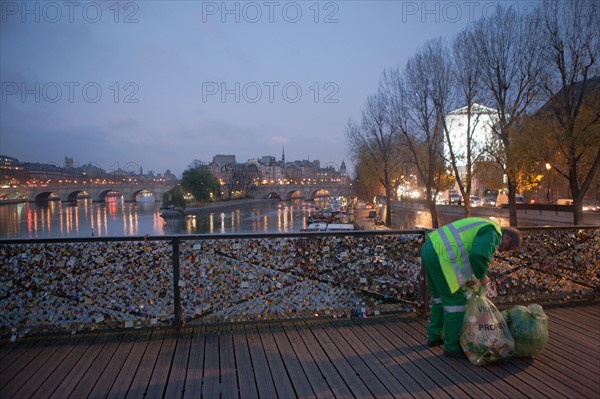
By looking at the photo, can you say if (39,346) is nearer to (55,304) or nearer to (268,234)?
(55,304)

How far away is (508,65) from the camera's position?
1867 cm

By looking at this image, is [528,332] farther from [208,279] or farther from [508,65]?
[508,65]

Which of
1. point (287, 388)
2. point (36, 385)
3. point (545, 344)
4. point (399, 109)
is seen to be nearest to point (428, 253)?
point (545, 344)

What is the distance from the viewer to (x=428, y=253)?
412cm

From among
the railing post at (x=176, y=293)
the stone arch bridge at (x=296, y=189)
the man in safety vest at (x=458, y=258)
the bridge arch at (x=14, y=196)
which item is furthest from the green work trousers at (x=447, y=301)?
the bridge arch at (x=14, y=196)

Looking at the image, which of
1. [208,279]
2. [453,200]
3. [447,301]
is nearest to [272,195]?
[453,200]

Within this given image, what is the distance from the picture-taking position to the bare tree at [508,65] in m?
17.5

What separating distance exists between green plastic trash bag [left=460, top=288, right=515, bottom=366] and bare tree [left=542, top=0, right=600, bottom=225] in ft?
42.4

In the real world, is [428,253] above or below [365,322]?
above

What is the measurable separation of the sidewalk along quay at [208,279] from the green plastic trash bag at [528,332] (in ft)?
4.65

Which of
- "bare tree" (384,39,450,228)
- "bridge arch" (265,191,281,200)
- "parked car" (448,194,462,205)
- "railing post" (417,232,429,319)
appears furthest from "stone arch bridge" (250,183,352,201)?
"railing post" (417,232,429,319)

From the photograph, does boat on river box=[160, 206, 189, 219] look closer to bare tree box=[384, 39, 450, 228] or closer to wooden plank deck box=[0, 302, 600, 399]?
bare tree box=[384, 39, 450, 228]

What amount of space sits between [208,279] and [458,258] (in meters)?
2.79

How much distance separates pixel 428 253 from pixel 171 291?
2.92 meters
